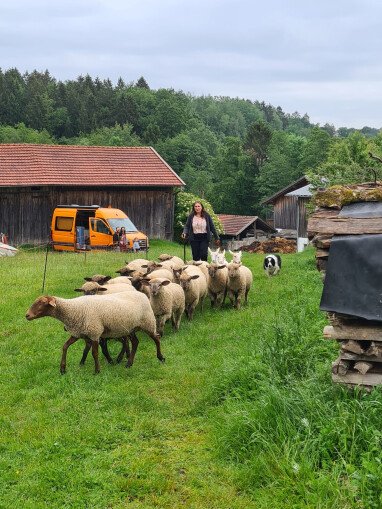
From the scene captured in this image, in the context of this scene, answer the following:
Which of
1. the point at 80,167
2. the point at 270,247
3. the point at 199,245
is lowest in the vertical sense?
the point at 270,247

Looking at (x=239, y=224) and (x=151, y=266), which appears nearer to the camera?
(x=151, y=266)

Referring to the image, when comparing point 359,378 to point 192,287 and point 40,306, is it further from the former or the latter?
point 192,287

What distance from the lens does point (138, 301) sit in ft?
32.1

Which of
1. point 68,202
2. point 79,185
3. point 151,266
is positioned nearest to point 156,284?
point 151,266

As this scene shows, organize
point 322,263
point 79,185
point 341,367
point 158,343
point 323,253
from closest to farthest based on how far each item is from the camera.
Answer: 1. point 341,367
2. point 323,253
3. point 322,263
4. point 158,343
5. point 79,185

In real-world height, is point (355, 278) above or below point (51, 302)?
above

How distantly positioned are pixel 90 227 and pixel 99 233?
0.48 meters

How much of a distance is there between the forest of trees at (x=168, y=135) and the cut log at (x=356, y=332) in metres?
63.9

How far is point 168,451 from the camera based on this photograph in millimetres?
6758

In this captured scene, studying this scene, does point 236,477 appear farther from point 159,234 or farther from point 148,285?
point 159,234

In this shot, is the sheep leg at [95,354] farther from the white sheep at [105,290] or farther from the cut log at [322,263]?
the cut log at [322,263]

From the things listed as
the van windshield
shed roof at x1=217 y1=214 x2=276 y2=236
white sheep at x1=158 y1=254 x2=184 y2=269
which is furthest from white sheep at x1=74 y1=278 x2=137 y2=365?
shed roof at x1=217 y1=214 x2=276 y2=236

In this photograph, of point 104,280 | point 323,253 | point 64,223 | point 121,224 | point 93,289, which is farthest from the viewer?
point 64,223

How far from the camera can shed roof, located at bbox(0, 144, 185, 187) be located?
104 ft
